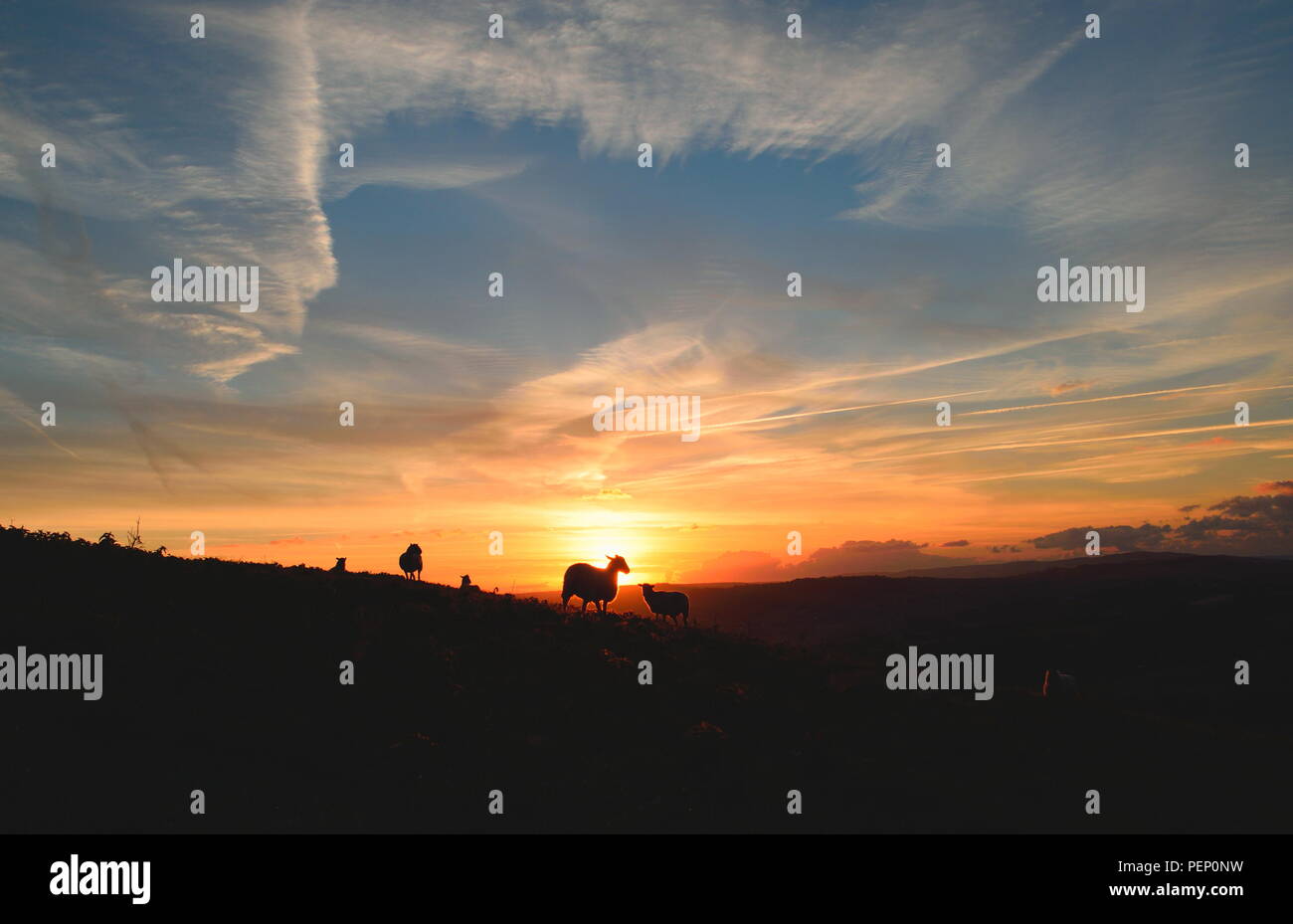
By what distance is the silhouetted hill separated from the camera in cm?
1542

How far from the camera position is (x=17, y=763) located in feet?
49.7

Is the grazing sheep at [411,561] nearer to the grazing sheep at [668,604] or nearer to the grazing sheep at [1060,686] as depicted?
the grazing sheep at [668,604]

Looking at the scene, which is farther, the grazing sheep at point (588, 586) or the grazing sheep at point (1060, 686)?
the grazing sheep at point (588, 586)

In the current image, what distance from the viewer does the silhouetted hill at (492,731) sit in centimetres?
1542

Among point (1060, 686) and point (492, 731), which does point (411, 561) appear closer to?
point (492, 731)

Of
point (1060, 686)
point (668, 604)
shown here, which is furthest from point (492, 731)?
point (1060, 686)

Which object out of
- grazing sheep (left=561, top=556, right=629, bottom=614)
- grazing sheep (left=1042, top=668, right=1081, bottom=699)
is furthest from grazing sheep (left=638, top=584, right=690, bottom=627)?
grazing sheep (left=1042, top=668, right=1081, bottom=699)

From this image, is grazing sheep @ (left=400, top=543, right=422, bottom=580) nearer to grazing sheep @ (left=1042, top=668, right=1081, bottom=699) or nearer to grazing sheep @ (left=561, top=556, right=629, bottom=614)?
grazing sheep @ (left=561, top=556, right=629, bottom=614)

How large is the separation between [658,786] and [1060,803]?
983 centimetres

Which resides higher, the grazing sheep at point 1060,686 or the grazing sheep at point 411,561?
the grazing sheep at point 411,561

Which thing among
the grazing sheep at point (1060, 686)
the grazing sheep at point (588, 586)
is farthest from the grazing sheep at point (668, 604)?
the grazing sheep at point (1060, 686)

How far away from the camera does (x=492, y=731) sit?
17938 millimetres
